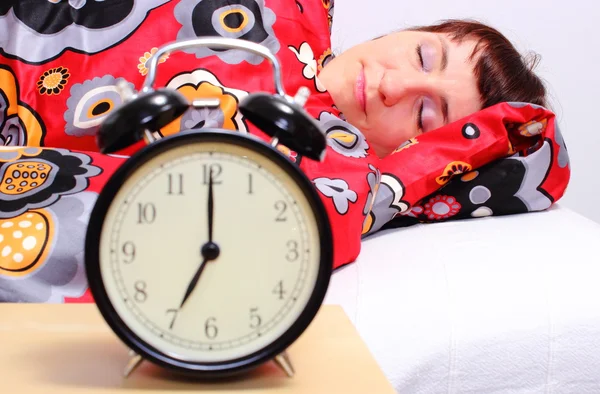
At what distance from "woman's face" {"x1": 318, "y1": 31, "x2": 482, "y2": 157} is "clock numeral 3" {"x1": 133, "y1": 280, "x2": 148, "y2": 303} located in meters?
0.92

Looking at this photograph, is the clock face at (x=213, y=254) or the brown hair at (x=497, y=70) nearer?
the clock face at (x=213, y=254)

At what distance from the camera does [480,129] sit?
127cm

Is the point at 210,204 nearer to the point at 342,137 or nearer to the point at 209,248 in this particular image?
the point at 209,248

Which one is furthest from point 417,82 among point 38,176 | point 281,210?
point 281,210

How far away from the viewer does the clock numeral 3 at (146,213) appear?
495 mm

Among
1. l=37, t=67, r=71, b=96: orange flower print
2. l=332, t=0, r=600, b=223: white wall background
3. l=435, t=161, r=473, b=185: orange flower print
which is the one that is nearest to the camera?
l=37, t=67, r=71, b=96: orange flower print

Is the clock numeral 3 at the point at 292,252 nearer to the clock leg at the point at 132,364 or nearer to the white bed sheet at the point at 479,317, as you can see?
the clock leg at the point at 132,364

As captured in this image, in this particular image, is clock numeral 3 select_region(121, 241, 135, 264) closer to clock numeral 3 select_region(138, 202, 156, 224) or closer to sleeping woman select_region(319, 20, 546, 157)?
clock numeral 3 select_region(138, 202, 156, 224)

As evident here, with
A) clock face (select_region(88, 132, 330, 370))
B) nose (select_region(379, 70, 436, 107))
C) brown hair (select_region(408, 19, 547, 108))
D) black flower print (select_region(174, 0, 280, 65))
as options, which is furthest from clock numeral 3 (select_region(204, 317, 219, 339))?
brown hair (select_region(408, 19, 547, 108))

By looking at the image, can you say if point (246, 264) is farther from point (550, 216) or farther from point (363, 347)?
A: point (550, 216)

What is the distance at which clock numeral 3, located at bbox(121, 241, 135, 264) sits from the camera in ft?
1.63

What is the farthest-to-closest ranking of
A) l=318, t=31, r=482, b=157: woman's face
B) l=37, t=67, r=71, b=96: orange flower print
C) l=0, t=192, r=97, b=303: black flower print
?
l=318, t=31, r=482, b=157: woman's face
l=37, t=67, r=71, b=96: orange flower print
l=0, t=192, r=97, b=303: black flower print

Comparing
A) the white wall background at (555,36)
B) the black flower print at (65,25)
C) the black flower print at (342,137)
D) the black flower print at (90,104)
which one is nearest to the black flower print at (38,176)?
the black flower print at (90,104)

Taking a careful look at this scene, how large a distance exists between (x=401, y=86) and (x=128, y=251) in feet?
3.05
